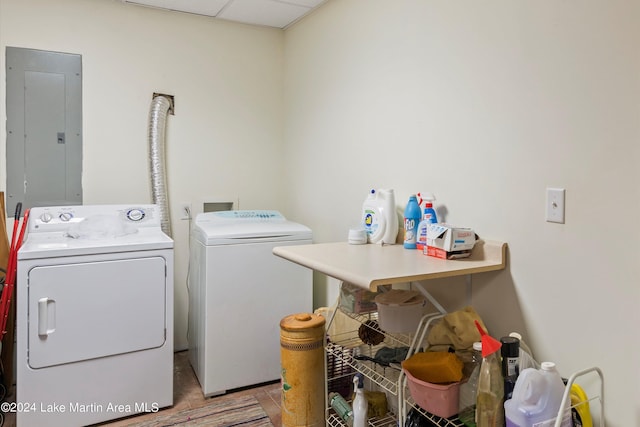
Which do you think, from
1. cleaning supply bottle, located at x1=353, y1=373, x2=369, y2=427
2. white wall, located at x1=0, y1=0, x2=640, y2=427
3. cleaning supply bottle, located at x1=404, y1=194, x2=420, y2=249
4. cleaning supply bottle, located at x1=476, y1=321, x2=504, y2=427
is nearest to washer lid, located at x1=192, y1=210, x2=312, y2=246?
white wall, located at x1=0, y1=0, x2=640, y2=427

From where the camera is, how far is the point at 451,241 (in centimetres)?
168

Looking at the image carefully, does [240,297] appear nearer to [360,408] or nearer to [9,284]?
[360,408]

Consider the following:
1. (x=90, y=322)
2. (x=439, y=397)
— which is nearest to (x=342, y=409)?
(x=439, y=397)

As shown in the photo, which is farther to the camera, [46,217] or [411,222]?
[46,217]

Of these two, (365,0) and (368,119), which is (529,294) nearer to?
(368,119)

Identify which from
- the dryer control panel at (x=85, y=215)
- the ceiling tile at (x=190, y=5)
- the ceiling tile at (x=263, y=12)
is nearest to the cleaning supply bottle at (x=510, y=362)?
the dryer control panel at (x=85, y=215)

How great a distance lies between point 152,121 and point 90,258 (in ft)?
3.51

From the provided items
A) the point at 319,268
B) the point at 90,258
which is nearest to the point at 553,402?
the point at 319,268

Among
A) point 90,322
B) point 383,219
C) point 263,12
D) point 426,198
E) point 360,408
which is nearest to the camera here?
point 360,408

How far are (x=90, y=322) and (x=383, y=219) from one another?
59.8 inches

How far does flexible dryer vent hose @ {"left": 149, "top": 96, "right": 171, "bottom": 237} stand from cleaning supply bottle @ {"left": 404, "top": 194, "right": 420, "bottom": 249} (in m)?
1.70

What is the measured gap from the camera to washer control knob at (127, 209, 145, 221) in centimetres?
274

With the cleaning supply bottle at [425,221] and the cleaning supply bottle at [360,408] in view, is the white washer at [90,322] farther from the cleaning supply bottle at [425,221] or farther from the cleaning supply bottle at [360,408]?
the cleaning supply bottle at [425,221]

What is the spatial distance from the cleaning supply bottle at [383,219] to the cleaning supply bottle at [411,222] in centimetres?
13
